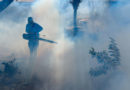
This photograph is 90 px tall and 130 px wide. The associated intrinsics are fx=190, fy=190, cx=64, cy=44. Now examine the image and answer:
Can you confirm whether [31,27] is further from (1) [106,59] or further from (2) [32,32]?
(1) [106,59]

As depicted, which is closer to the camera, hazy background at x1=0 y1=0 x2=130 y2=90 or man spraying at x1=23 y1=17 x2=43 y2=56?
hazy background at x1=0 y1=0 x2=130 y2=90

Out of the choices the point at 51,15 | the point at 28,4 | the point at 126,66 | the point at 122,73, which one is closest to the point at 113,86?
the point at 122,73

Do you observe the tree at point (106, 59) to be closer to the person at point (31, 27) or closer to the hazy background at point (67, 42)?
the hazy background at point (67, 42)

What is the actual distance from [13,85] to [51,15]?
256 inches

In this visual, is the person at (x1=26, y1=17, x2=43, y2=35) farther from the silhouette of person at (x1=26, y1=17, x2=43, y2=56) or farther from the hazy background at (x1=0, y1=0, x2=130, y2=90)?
the hazy background at (x1=0, y1=0, x2=130, y2=90)

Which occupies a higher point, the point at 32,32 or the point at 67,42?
the point at 32,32

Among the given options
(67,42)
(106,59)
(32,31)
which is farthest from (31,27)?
(106,59)

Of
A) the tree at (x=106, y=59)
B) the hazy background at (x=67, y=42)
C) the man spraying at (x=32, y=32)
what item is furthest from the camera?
the man spraying at (x=32, y=32)

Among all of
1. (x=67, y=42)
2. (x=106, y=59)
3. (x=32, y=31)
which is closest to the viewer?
(x=32, y=31)

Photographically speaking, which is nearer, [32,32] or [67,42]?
[32,32]

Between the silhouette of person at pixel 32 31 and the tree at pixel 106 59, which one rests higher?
the silhouette of person at pixel 32 31

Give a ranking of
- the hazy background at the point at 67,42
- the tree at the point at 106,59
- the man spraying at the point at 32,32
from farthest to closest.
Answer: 1. the man spraying at the point at 32,32
2. the tree at the point at 106,59
3. the hazy background at the point at 67,42

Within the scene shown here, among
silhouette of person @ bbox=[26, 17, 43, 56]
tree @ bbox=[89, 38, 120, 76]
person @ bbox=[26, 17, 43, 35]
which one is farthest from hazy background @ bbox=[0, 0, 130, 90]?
person @ bbox=[26, 17, 43, 35]

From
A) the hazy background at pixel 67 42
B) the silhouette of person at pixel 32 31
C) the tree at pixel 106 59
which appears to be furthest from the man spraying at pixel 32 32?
the tree at pixel 106 59
